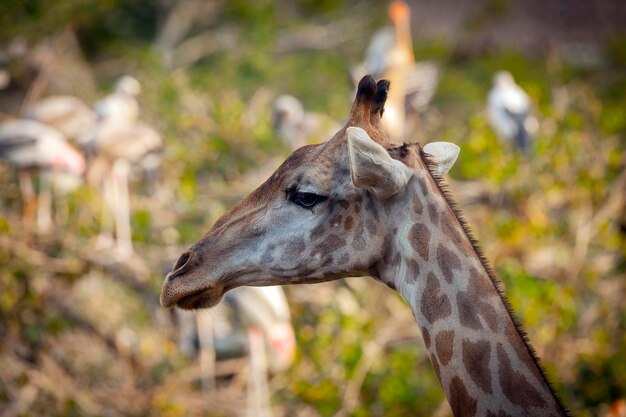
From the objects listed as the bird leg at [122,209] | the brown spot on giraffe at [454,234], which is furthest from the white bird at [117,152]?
the brown spot on giraffe at [454,234]

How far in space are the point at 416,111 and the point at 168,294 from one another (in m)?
9.28

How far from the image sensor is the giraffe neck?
2410mm

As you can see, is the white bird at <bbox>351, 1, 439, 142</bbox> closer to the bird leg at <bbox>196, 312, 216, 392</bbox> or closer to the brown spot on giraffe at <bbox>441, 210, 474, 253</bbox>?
the bird leg at <bbox>196, 312, 216, 392</bbox>

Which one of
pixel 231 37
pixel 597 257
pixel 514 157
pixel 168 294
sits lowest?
pixel 597 257

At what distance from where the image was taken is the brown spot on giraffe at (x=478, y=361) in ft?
8.00

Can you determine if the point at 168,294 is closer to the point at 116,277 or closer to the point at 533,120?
the point at 116,277

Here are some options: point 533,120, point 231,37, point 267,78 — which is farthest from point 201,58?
point 533,120

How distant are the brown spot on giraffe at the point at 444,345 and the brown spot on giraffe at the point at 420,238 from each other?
25cm

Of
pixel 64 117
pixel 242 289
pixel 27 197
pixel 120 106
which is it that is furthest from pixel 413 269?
pixel 64 117

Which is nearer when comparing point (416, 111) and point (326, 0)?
point (416, 111)

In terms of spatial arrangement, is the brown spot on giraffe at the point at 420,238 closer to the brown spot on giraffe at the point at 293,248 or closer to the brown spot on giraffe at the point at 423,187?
the brown spot on giraffe at the point at 423,187

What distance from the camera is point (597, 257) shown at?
7637mm

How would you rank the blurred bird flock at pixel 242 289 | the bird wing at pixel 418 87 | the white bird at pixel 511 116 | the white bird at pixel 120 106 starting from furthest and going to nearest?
the bird wing at pixel 418 87 < the white bird at pixel 511 116 < the white bird at pixel 120 106 < the blurred bird flock at pixel 242 289

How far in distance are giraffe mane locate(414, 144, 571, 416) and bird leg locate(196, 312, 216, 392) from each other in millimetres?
3806
